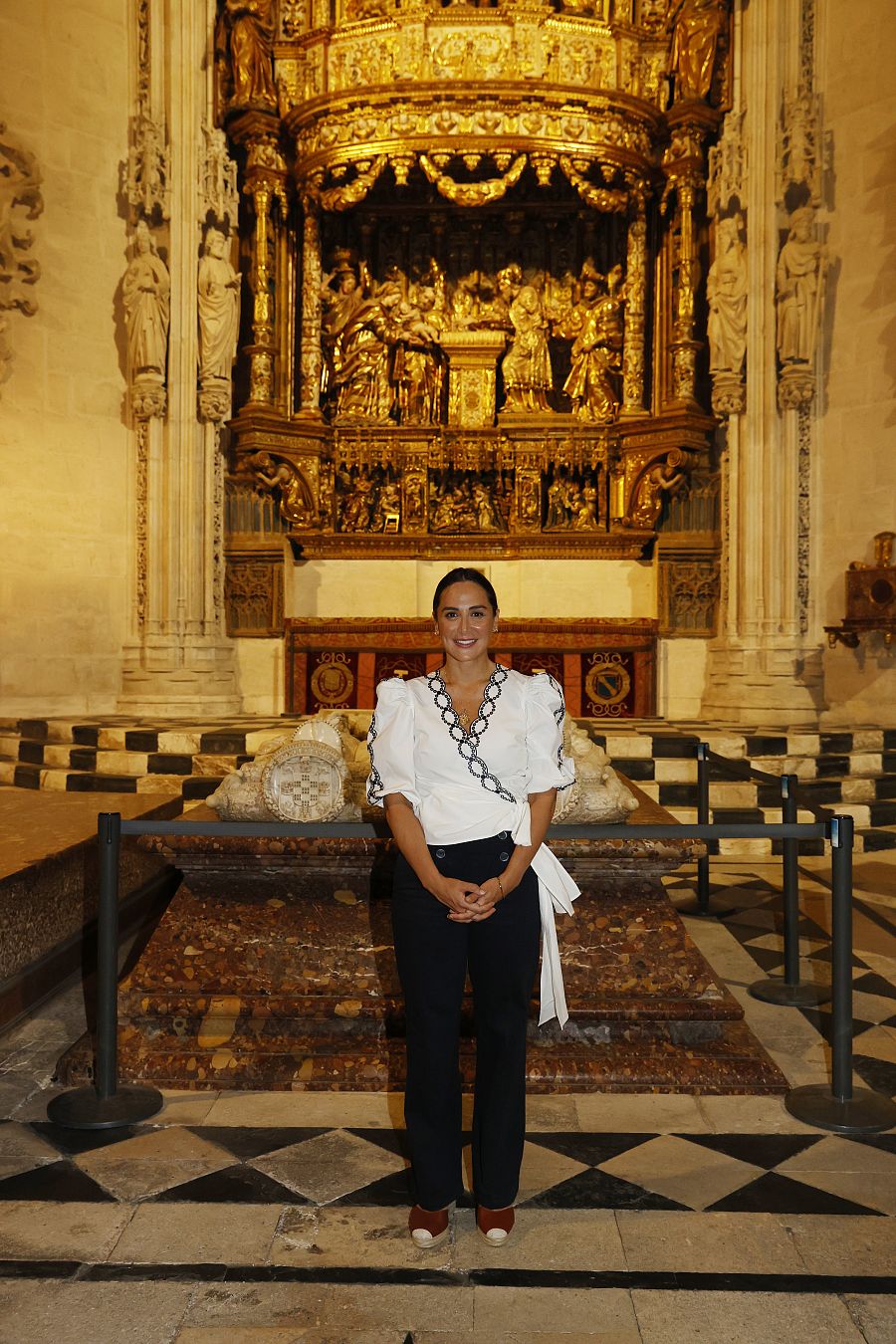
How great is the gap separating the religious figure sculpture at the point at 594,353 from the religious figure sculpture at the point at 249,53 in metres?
3.74

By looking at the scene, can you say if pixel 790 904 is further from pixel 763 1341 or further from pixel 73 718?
pixel 73 718

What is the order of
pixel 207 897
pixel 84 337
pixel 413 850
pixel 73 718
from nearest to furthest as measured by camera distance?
pixel 413 850
pixel 207 897
pixel 73 718
pixel 84 337

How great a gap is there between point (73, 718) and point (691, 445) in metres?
6.32

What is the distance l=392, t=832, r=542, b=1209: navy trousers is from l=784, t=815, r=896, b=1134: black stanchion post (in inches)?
47.4

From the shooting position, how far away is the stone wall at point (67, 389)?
34.4ft

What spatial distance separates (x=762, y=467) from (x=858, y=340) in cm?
140

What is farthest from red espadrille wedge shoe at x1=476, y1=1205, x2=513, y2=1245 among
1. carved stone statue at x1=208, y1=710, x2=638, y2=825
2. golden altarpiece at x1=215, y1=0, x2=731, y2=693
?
golden altarpiece at x1=215, y1=0, x2=731, y2=693

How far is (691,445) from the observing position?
11.2m

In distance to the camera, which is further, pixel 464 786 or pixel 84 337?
pixel 84 337

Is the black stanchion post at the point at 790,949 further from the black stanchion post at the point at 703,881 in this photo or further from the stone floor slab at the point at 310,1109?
the stone floor slab at the point at 310,1109

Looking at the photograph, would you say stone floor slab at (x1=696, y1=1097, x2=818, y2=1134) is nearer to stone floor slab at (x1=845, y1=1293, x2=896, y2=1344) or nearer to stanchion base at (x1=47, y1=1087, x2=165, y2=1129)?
stone floor slab at (x1=845, y1=1293, x2=896, y2=1344)

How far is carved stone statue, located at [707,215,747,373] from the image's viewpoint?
1070 centimetres

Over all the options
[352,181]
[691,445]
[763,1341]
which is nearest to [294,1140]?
[763,1341]

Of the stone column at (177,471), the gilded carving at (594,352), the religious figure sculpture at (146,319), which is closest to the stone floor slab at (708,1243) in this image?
the stone column at (177,471)
